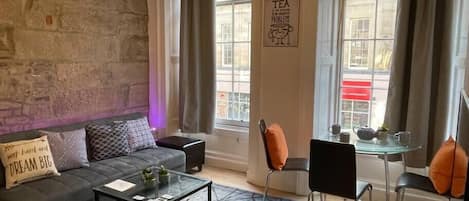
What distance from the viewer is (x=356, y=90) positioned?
367 cm

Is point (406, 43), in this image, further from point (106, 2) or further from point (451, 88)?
point (106, 2)

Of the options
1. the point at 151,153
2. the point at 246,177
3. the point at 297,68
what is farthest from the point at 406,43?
the point at 151,153

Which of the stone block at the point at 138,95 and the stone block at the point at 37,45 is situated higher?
the stone block at the point at 37,45

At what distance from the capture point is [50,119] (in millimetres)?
3537

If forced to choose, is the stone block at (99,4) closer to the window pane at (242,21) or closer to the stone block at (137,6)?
the stone block at (137,6)

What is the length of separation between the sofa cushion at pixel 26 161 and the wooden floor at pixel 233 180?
1753mm

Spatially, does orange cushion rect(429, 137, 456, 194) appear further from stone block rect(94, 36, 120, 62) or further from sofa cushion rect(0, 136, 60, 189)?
stone block rect(94, 36, 120, 62)

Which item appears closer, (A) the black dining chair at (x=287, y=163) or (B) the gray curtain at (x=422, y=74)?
(B) the gray curtain at (x=422, y=74)

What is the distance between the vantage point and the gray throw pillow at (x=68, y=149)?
3127mm

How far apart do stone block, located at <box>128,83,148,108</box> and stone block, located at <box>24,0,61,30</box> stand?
1193 millimetres

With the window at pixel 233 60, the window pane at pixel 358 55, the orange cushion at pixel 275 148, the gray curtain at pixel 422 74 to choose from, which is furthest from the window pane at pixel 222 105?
the gray curtain at pixel 422 74

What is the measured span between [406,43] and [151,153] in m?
2.70

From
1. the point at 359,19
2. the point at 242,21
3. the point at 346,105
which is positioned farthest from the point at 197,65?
the point at 359,19

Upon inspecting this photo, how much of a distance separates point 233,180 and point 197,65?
1447mm
